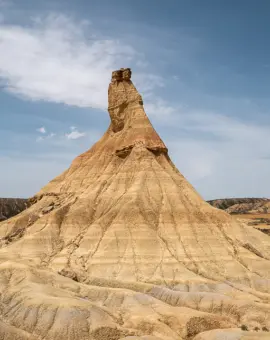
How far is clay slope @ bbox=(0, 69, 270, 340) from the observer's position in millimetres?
49156

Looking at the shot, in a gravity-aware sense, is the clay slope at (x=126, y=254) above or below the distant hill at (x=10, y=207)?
below

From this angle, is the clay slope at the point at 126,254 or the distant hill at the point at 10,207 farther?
the distant hill at the point at 10,207

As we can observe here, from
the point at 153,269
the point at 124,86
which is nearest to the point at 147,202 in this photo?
the point at 153,269

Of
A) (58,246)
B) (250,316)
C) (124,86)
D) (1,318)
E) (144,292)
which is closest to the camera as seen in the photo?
(1,318)

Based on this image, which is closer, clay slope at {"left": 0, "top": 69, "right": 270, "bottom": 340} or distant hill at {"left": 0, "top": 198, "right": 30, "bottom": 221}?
clay slope at {"left": 0, "top": 69, "right": 270, "bottom": 340}

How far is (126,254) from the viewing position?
2677 inches

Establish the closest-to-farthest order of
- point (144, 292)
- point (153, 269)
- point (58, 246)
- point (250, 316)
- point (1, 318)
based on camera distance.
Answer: point (1, 318) → point (250, 316) → point (144, 292) → point (153, 269) → point (58, 246)

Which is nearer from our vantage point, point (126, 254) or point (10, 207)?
point (126, 254)

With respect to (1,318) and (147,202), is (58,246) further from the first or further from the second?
(1,318)

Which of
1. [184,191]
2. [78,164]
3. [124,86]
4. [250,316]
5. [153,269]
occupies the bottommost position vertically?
[250,316]

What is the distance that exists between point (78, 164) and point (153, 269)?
1306 inches

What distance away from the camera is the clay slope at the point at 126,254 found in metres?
49.2

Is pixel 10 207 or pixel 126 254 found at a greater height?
pixel 10 207

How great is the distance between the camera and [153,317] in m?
50.4
